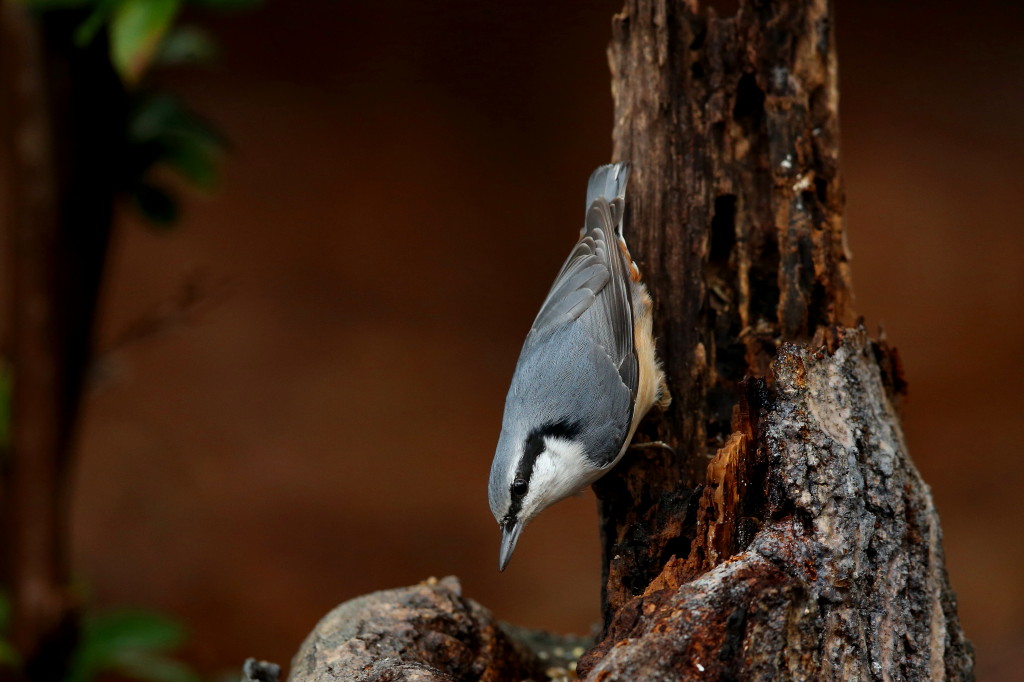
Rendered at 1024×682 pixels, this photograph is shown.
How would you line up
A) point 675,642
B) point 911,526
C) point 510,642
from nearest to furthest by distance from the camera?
1. point 675,642
2. point 911,526
3. point 510,642

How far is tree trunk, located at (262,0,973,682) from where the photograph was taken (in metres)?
1.67

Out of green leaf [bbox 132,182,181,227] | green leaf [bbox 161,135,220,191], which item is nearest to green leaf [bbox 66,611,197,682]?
green leaf [bbox 132,182,181,227]

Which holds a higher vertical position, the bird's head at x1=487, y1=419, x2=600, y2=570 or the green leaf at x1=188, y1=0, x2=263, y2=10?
the green leaf at x1=188, y1=0, x2=263, y2=10

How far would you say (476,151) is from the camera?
17.7 ft

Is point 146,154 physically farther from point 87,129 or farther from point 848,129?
point 848,129

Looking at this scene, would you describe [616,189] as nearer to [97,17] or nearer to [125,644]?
[97,17]

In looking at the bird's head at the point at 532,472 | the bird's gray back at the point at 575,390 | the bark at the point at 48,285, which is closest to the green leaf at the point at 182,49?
the bark at the point at 48,285

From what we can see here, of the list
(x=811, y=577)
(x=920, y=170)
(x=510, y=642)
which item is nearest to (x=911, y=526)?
(x=811, y=577)

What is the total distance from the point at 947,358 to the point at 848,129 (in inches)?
54.4

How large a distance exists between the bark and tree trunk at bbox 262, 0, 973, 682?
1.94 meters

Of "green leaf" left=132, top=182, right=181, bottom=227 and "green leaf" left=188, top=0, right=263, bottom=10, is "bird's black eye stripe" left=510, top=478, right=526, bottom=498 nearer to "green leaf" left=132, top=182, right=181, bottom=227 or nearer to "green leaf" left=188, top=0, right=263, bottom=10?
"green leaf" left=188, top=0, right=263, bottom=10

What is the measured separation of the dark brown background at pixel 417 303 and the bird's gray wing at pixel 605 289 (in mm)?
2623

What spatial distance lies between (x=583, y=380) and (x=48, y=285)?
6.82ft

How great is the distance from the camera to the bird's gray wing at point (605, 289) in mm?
2664
